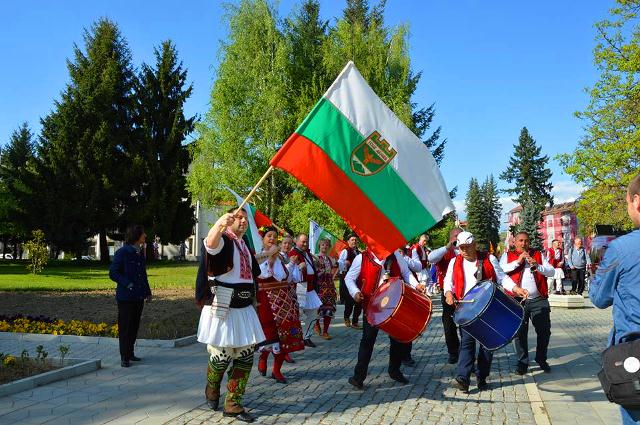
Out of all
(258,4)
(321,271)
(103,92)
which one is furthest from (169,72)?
(321,271)

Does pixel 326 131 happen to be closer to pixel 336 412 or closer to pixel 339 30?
pixel 336 412

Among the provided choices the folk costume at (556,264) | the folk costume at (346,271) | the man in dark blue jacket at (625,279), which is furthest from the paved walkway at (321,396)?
the folk costume at (556,264)

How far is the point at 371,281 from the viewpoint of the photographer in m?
7.41

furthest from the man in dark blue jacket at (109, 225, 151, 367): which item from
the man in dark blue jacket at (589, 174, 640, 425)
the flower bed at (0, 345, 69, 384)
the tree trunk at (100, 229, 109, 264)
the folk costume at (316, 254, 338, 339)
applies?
the tree trunk at (100, 229, 109, 264)

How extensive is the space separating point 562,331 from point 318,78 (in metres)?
23.0

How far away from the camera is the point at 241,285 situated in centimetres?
590

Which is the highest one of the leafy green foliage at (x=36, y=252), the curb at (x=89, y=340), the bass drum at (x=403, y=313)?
the leafy green foliage at (x=36, y=252)

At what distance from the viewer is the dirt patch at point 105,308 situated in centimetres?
1157

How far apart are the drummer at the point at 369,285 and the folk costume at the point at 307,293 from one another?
2.52 meters

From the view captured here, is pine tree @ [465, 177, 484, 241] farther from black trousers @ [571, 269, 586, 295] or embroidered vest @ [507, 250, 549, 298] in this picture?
embroidered vest @ [507, 250, 549, 298]

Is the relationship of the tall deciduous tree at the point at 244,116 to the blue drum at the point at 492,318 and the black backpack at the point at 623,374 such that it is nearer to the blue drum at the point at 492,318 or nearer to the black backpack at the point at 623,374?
the blue drum at the point at 492,318

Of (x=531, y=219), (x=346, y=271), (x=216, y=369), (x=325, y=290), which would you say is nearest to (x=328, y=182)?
(x=216, y=369)

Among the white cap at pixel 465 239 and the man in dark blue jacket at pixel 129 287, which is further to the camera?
the man in dark blue jacket at pixel 129 287

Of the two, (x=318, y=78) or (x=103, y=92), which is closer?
(x=318, y=78)
